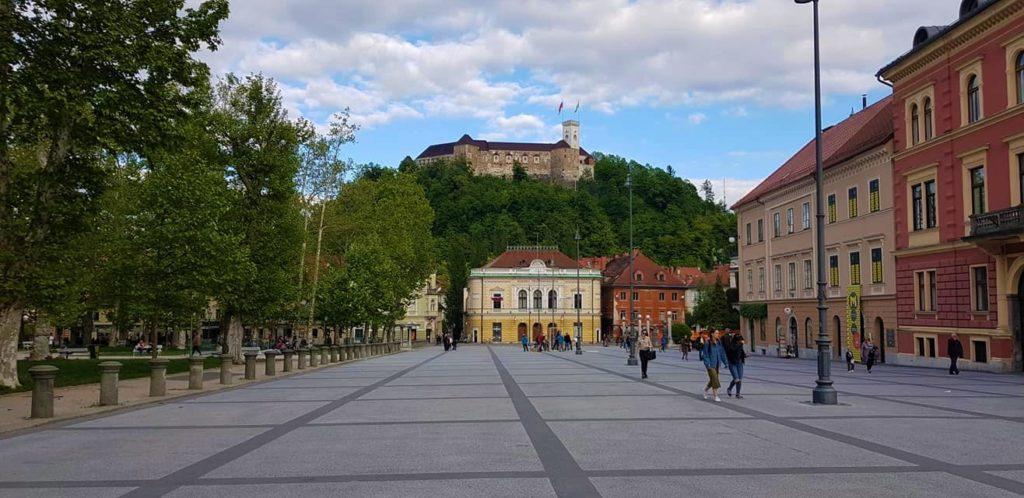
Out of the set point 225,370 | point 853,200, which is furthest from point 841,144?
point 225,370

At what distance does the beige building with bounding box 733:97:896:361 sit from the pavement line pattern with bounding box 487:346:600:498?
25560 mm

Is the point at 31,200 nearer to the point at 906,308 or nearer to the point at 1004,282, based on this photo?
the point at 1004,282

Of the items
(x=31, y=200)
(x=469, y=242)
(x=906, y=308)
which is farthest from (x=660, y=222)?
(x=31, y=200)

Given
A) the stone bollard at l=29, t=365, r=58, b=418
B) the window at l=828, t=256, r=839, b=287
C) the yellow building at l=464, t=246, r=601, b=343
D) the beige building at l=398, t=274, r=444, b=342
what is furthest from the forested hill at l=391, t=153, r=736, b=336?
the stone bollard at l=29, t=365, r=58, b=418

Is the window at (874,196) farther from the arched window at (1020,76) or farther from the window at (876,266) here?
the arched window at (1020,76)

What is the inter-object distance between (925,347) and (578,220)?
105 metres

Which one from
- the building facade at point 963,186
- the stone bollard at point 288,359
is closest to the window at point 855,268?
the building facade at point 963,186

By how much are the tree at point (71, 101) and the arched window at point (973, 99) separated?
2748 centimetres

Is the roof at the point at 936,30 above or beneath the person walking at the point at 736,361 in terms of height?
above

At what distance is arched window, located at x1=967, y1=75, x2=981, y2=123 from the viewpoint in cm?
3241

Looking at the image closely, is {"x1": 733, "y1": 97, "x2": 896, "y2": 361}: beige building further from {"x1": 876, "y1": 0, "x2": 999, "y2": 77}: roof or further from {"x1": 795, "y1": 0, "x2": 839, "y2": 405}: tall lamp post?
{"x1": 795, "y1": 0, "x2": 839, "y2": 405}: tall lamp post

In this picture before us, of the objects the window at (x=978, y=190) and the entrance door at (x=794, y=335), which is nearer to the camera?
the window at (x=978, y=190)

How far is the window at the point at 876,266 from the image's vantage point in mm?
41062

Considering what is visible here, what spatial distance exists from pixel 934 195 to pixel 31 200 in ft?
111
